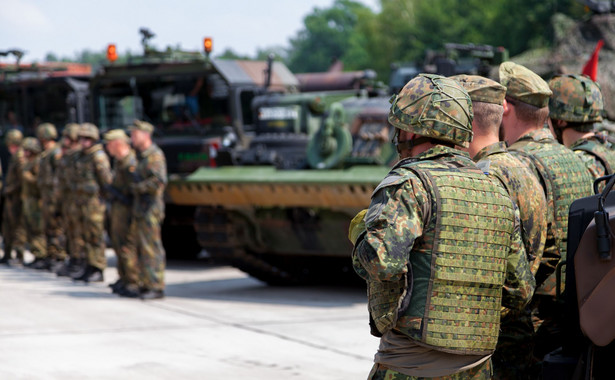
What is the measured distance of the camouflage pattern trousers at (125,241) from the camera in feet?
32.4

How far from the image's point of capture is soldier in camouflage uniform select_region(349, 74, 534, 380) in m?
3.07

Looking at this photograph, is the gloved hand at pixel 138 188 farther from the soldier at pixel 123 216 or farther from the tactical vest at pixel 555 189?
the tactical vest at pixel 555 189

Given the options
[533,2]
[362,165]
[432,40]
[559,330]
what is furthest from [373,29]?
[559,330]

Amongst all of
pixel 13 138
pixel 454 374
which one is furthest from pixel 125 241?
pixel 454 374

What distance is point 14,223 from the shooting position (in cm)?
1341

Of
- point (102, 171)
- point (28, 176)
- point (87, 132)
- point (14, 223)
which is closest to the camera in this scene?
point (102, 171)

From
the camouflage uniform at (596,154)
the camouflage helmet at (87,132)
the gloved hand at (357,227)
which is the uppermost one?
the camouflage uniform at (596,154)

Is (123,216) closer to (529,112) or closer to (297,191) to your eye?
(297,191)

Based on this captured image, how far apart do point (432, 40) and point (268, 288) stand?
32871mm

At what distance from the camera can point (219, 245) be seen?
33.5 ft

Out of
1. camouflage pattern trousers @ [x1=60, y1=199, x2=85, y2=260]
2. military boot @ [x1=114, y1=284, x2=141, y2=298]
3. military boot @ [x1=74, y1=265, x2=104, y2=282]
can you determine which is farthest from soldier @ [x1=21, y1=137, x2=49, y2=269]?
military boot @ [x1=114, y1=284, x2=141, y2=298]

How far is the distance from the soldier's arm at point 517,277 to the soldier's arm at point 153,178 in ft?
20.9

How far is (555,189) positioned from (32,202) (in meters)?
10.0

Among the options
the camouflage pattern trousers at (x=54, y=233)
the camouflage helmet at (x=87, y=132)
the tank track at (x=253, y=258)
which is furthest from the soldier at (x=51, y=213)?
the tank track at (x=253, y=258)
